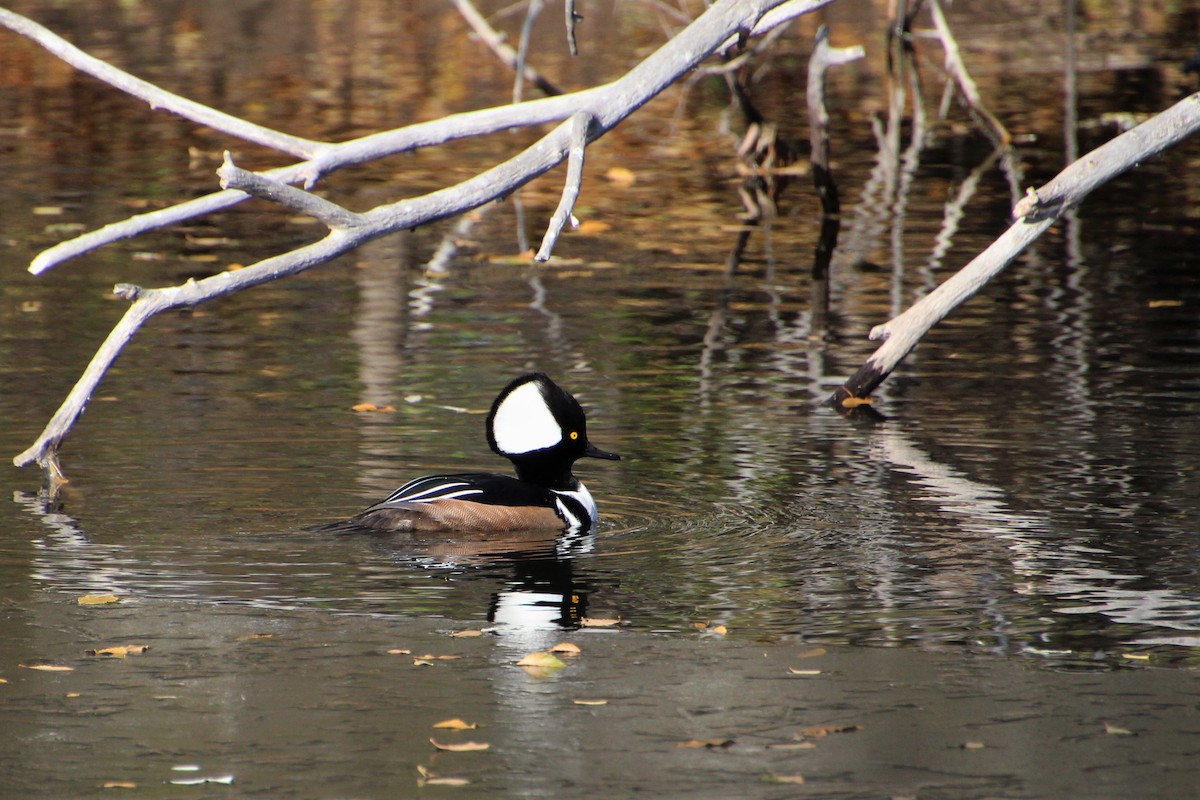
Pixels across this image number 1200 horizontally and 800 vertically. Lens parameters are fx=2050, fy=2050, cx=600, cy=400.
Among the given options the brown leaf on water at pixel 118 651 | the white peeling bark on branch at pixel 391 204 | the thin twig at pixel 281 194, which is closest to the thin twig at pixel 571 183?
the white peeling bark on branch at pixel 391 204

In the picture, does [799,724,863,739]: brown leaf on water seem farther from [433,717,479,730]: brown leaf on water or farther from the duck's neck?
the duck's neck

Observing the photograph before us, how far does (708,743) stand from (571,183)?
2.91m

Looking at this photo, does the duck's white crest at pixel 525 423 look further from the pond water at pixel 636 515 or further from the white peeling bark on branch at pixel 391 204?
the white peeling bark on branch at pixel 391 204

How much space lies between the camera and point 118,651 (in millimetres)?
6609

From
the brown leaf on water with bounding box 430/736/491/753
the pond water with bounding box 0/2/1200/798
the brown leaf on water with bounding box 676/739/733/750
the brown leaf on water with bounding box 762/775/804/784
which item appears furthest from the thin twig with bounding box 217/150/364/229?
the brown leaf on water with bounding box 762/775/804/784

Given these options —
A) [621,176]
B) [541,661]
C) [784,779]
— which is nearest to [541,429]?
[541,661]

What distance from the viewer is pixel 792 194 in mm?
19906

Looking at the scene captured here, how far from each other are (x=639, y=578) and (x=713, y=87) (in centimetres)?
2335

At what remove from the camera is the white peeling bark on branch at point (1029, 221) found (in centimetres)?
1021

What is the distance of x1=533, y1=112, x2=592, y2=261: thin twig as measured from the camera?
7.75 meters

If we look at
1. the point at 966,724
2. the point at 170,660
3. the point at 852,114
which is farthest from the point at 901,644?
the point at 852,114

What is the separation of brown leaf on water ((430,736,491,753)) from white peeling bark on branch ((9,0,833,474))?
9.17 ft

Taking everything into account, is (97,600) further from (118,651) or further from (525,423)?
(525,423)

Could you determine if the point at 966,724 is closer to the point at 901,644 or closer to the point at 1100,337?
the point at 901,644
